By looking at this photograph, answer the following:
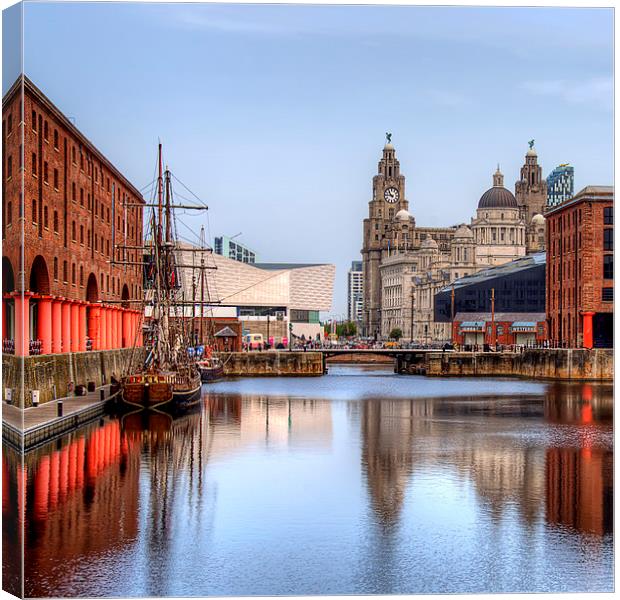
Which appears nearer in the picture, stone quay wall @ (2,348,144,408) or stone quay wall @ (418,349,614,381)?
stone quay wall @ (2,348,144,408)

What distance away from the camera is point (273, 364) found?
417ft

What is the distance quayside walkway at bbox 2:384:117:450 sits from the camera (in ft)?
88.0

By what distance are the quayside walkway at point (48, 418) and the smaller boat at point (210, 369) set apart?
1653 inches

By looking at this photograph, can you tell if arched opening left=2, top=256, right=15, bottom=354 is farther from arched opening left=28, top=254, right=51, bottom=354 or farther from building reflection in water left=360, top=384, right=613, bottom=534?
building reflection in water left=360, top=384, right=613, bottom=534

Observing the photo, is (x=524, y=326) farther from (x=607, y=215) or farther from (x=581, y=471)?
(x=581, y=471)

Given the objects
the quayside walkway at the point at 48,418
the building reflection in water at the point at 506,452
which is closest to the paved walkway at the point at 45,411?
the quayside walkway at the point at 48,418

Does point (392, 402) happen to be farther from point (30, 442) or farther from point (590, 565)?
point (590, 565)

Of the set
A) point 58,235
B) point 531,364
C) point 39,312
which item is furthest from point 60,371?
point 531,364

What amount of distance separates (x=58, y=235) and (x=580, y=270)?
133ft

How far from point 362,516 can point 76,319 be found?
28.6 meters

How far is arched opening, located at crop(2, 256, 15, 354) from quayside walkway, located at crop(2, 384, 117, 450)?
1804 millimetres

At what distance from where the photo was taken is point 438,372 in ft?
426

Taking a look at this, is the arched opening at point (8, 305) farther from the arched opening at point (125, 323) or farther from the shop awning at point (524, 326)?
the shop awning at point (524, 326)

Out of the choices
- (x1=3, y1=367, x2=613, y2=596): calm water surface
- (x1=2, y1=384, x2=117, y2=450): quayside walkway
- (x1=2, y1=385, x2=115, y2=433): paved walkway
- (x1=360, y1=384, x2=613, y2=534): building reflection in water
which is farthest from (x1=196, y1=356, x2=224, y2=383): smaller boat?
(x1=3, y1=367, x2=613, y2=596): calm water surface
